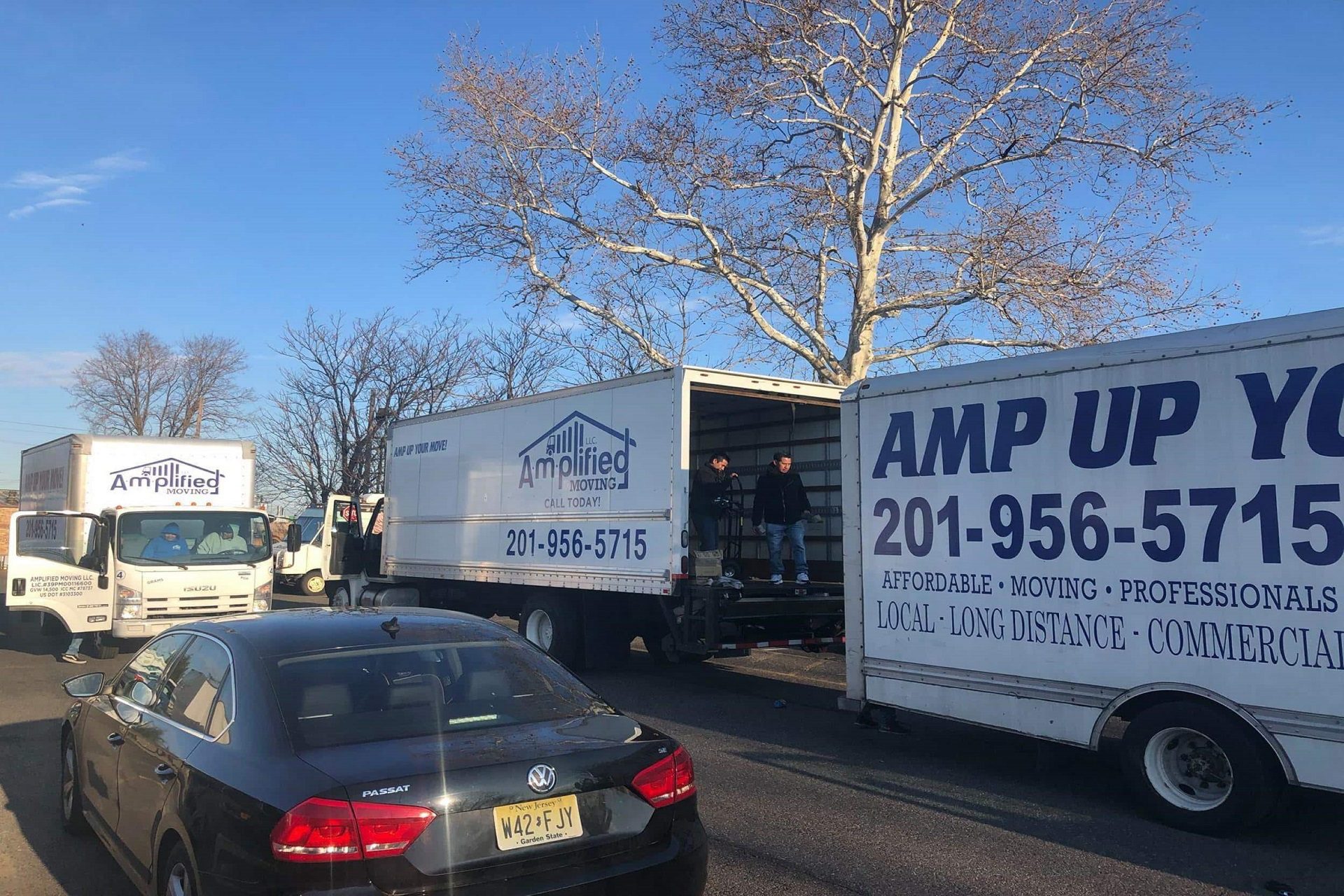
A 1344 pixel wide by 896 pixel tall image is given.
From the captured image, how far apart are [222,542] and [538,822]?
11.8 metres

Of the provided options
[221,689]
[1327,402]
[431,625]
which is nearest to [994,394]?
[1327,402]

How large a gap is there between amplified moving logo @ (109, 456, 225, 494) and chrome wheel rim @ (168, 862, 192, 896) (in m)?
13.2

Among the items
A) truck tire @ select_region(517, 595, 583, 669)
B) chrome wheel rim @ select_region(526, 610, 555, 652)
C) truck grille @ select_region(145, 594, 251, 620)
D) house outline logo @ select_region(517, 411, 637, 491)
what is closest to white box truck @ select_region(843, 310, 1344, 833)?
house outline logo @ select_region(517, 411, 637, 491)

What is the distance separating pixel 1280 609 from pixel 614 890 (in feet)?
14.3

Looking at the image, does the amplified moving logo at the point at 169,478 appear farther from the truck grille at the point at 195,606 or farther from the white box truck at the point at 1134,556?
the white box truck at the point at 1134,556

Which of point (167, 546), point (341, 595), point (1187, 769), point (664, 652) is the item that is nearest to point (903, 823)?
point (1187, 769)

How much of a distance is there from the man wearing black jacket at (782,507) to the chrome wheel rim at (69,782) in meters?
7.50

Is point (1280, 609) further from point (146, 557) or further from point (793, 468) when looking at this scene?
point (146, 557)

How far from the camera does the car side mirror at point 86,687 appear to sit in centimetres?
520

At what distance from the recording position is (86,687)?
521cm

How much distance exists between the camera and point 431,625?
4602 millimetres

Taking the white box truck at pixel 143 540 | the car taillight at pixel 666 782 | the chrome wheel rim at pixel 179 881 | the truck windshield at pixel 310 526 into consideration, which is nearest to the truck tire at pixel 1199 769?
the car taillight at pixel 666 782

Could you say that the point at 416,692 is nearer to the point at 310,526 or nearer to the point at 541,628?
the point at 541,628

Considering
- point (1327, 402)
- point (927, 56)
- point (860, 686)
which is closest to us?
point (1327, 402)
